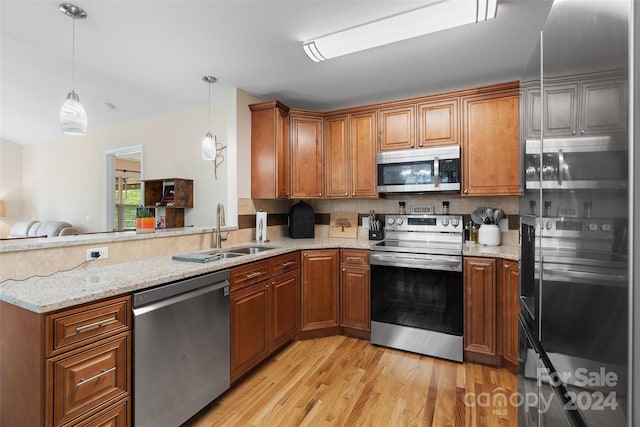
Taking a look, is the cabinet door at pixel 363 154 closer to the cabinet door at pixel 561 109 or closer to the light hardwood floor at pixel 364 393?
the light hardwood floor at pixel 364 393

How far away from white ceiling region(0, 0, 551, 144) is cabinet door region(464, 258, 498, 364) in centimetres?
168

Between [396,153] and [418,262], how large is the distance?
1.13 metres

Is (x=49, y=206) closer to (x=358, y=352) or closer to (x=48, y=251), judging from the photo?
(x=48, y=251)

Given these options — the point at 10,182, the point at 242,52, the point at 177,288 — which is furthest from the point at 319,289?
the point at 10,182

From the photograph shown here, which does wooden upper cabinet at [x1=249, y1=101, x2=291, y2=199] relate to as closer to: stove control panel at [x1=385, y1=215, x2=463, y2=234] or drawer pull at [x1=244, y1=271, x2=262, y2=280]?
drawer pull at [x1=244, y1=271, x2=262, y2=280]

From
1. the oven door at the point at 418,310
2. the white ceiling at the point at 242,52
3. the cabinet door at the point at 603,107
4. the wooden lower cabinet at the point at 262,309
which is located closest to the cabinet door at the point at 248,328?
the wooden lower cabinet at the point at 262,309

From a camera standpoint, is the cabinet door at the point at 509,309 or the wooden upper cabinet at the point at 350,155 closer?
the cabinet door at the point at 509,309

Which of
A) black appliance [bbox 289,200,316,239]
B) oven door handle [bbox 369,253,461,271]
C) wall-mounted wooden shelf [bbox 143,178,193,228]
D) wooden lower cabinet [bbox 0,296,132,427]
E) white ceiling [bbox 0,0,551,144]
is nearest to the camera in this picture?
wooden lower cabinet [bbox 0,296,132,427]

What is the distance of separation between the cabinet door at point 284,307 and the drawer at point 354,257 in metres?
0.47

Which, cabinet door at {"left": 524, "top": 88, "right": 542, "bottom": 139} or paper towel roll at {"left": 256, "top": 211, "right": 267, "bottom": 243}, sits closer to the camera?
cabinet door at {"left": 524, "top": 88, "right": 542, "bottom": 139}

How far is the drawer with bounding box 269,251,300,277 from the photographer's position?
8.18 ft

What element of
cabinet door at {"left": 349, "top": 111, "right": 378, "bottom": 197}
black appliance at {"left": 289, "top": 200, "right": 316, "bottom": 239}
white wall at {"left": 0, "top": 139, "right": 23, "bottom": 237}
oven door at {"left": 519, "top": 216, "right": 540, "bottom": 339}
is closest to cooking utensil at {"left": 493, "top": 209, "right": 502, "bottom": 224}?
cabinet door at {"left": 349, "top": 111, "right": 378, "bottom": 197}

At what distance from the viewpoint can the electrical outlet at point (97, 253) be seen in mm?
1858

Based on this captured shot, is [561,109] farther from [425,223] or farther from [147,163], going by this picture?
[147,163]
